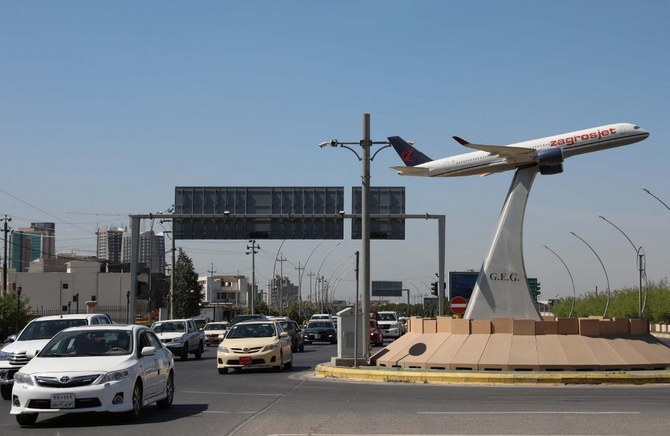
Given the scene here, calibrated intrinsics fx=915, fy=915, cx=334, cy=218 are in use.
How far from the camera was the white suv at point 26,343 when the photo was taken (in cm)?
2000

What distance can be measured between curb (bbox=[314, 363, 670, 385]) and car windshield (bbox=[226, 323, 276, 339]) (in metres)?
5.71

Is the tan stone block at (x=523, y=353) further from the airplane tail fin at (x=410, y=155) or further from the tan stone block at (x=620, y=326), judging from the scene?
the airplane tail fin at (x=410, y=155)

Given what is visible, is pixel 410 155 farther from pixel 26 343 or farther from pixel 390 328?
pixel 390 328

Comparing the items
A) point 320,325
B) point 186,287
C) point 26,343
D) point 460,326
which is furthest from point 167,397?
point 186,287

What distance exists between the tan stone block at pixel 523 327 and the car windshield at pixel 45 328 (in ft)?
37.5

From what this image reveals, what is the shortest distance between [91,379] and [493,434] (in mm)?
5754

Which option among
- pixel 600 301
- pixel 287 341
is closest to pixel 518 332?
pixel 287 341

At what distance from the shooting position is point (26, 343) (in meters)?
20.7

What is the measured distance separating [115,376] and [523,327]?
1411 centimetres

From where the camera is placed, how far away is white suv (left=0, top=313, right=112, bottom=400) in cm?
2000

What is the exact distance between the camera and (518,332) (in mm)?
24844

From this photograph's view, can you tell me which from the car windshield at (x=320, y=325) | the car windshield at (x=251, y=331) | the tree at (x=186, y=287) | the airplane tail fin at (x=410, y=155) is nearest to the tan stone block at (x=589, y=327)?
the car windshield at (x=251, y=331)

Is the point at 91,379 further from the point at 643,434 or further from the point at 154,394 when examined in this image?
the point at 643,434

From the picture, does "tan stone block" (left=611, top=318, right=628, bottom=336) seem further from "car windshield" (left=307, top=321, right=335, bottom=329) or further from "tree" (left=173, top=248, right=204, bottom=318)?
"tree" (left=173, top=248, right=204, bottom=318)
